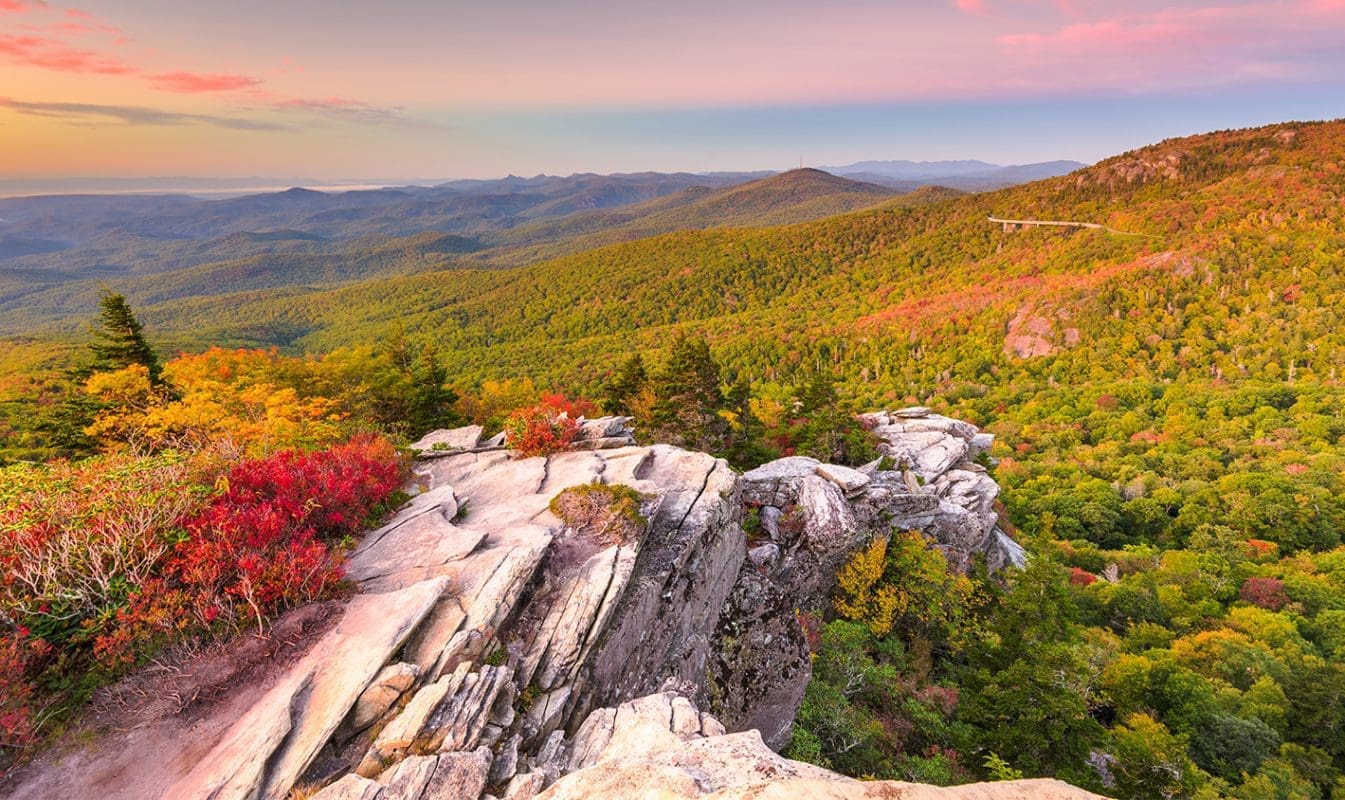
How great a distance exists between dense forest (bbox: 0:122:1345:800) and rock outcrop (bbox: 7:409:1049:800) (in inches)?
142

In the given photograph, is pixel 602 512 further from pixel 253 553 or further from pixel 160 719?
pixel 160 719

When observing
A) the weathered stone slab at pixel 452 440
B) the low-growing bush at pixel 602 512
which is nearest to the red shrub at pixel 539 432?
the weathered stone slab at pixel 452 440

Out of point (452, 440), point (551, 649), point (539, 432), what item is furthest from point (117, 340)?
point (551, 649)

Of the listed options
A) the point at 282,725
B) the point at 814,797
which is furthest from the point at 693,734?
the point at 282,725

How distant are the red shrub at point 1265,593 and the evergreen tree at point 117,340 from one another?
309 feet

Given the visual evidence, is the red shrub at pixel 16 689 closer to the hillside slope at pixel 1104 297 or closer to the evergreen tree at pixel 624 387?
the evergreen tree at pixel 624 387

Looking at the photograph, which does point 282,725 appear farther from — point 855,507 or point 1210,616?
point 1210,616

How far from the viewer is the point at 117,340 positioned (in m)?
35.7

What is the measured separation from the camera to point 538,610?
51.5ft

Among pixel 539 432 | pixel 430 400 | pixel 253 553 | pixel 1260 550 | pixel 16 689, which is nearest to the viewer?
pixel 16 689

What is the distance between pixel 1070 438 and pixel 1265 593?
149 ft

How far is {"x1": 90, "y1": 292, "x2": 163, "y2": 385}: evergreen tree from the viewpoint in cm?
3534

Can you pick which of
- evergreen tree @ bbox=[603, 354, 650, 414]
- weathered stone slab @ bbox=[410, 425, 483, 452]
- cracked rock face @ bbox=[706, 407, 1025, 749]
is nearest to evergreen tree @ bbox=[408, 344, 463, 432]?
weathered stone slab @ bbox=[410, 425, 483, 452]

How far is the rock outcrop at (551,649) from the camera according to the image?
10.9m
